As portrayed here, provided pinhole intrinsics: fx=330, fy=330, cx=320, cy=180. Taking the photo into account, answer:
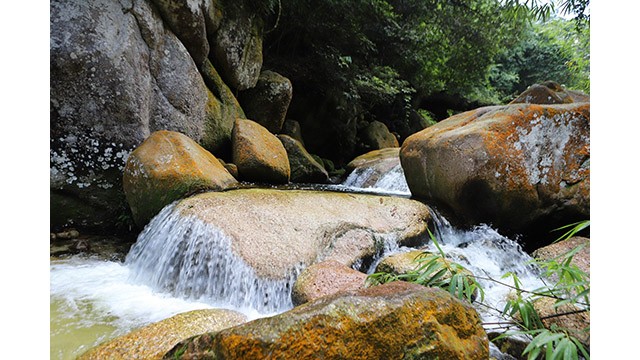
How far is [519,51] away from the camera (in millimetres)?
14320

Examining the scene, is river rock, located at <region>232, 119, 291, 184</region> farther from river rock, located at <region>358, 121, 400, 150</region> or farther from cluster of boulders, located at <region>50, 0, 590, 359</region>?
river rock, located at <region>358, 121, 400, 150</region>

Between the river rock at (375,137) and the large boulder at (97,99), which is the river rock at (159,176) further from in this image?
the river rock at (375,137)

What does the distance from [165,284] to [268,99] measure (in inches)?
192

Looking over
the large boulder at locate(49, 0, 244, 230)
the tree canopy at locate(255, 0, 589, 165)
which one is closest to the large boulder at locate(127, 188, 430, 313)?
the large boulder at locate(49, 0, 244, 230)

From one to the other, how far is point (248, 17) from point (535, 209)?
18.0ft

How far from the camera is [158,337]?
1.78 meters

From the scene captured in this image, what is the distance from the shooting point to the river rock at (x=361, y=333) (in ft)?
3.46

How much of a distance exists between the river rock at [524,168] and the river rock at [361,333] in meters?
2.77

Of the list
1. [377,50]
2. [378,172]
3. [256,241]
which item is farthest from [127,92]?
[377,50]

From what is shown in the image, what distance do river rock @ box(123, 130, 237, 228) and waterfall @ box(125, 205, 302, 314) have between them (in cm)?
35

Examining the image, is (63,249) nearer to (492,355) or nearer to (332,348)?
(332,348)

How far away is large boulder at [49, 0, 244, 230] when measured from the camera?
11.6 ft

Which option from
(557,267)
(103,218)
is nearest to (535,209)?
(557,267)

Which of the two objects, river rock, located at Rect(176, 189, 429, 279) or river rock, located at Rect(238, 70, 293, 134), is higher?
river rock, located at Rect(238, 70, 293, 134)
